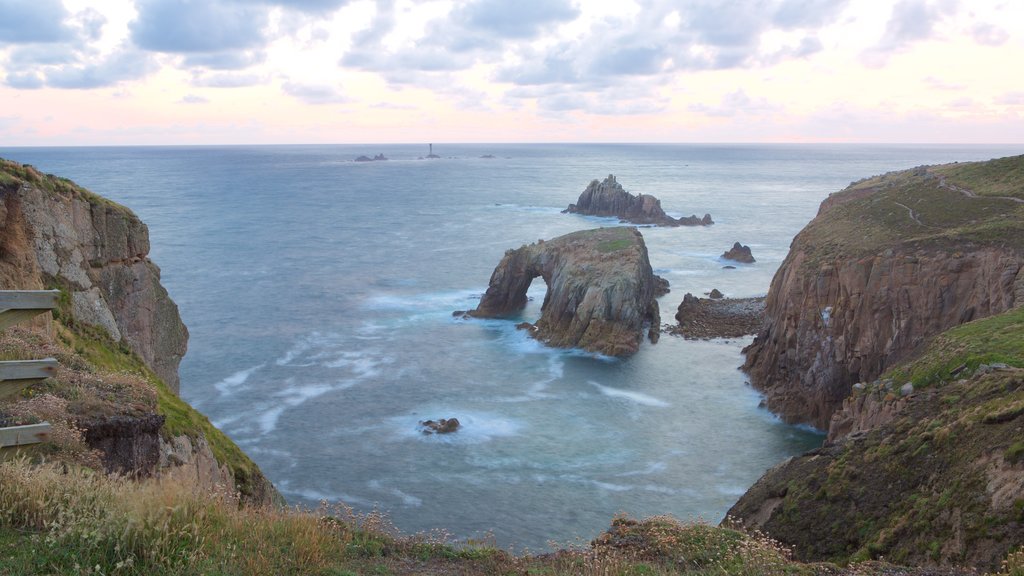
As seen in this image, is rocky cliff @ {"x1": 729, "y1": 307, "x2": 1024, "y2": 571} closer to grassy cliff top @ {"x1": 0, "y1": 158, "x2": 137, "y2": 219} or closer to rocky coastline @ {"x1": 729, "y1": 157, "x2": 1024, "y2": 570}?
rocky coastline @ {"x1": 729, "y1": 157, "x2": 1024, "y2": 570}

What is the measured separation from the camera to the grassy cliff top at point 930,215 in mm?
41562

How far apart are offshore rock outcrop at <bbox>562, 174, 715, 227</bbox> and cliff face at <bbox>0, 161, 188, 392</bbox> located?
10481 cm

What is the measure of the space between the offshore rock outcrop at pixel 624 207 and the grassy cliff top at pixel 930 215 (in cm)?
6758

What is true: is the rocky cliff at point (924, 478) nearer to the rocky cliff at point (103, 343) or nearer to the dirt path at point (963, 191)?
the rocky cliff at point (103, 343)

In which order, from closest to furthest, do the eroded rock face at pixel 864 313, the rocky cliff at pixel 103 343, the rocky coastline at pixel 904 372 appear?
the rocky cliff at pixel 103 343 → the rocky coastline at pixel 904 372 → the eroded rock face at pixel 864 313

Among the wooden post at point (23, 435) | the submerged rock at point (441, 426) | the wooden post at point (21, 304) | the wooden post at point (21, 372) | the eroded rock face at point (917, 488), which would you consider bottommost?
the submerged rock at point (441, 426)

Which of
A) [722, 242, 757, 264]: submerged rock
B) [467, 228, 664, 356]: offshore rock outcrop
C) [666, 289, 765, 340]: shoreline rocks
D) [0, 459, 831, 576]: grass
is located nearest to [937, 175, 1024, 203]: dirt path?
[666, 289, 765, 340]: shoreline rocks

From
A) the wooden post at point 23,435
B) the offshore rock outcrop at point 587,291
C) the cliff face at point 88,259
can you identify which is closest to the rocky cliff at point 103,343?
the cliff face at point 88,259

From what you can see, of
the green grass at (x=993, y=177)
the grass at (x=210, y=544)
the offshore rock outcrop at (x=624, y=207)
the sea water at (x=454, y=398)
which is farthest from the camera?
the offshore rock outcrop at (x=624, y=207)

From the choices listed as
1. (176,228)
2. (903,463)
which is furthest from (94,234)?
(176,228)

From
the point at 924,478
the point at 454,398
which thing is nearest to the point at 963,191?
the point at 454,398

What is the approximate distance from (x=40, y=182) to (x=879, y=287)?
122 ft

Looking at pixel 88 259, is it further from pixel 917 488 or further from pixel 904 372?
pixel 904 372

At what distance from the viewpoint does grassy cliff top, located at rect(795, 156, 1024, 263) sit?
136 feet
